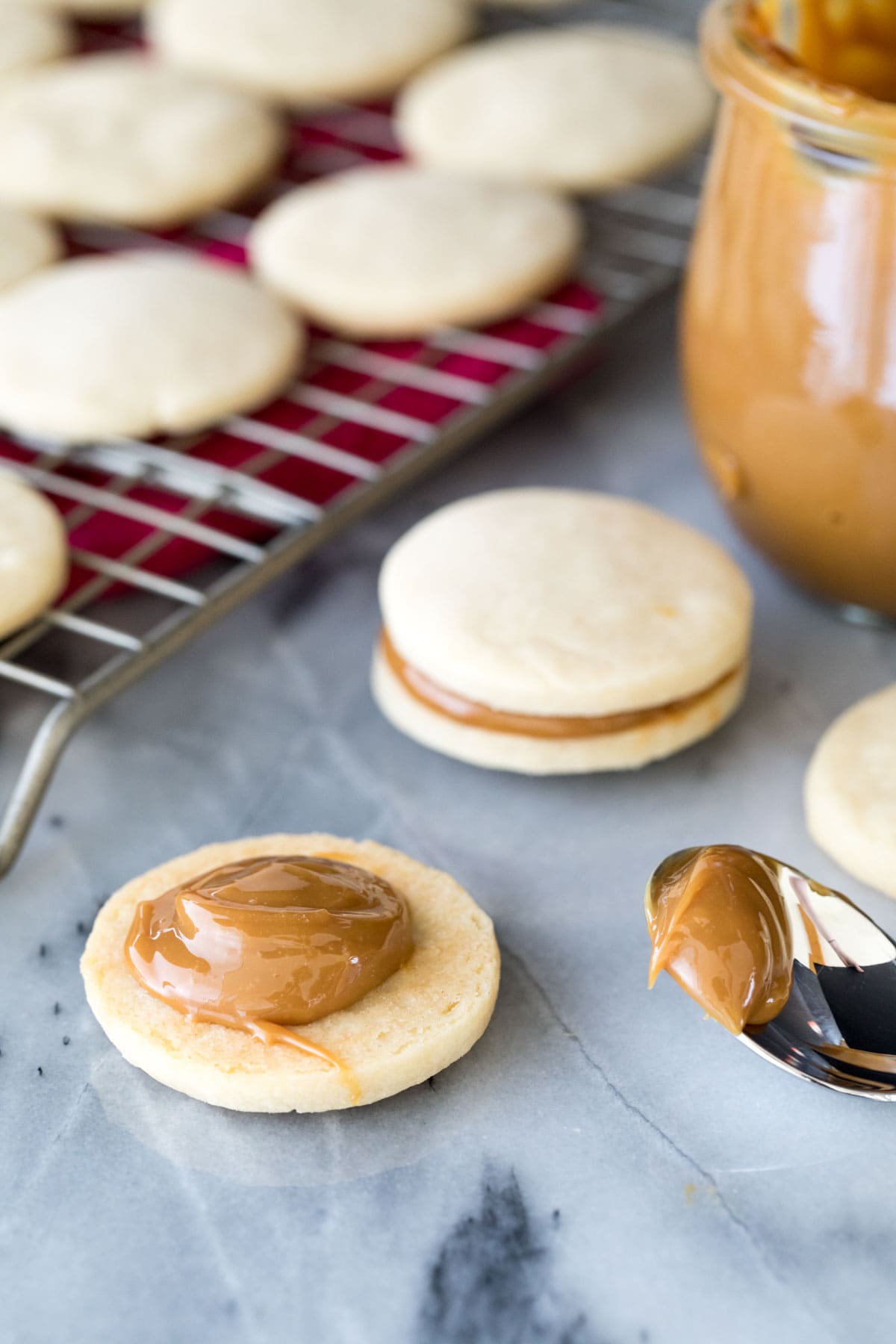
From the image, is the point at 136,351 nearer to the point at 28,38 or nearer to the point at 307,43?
the point at 307,43

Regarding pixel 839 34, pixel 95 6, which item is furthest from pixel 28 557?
pixel 95 6

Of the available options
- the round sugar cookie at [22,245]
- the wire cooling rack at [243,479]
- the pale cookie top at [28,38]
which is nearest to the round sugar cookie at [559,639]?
the wire cooling rack at [243,479]

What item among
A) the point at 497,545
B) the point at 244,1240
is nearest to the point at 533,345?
the point at 497,545

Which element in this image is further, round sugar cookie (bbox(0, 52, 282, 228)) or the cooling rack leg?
round sugar cookie (bbox(0, 52, 282, 228))

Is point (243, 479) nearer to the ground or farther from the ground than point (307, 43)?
nearer to the ground

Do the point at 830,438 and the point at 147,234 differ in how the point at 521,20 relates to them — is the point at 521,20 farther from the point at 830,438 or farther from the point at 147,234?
the point at 830,438

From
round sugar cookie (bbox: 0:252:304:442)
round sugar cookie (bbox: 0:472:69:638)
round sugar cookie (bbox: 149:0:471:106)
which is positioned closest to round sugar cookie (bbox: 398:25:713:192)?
round sugar cookie (bbox: 149:0:471:106)

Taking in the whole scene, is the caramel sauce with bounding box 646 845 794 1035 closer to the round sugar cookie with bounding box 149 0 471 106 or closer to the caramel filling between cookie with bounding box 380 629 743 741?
the caramel filling between cookie with bounding box 380 629 743 741
